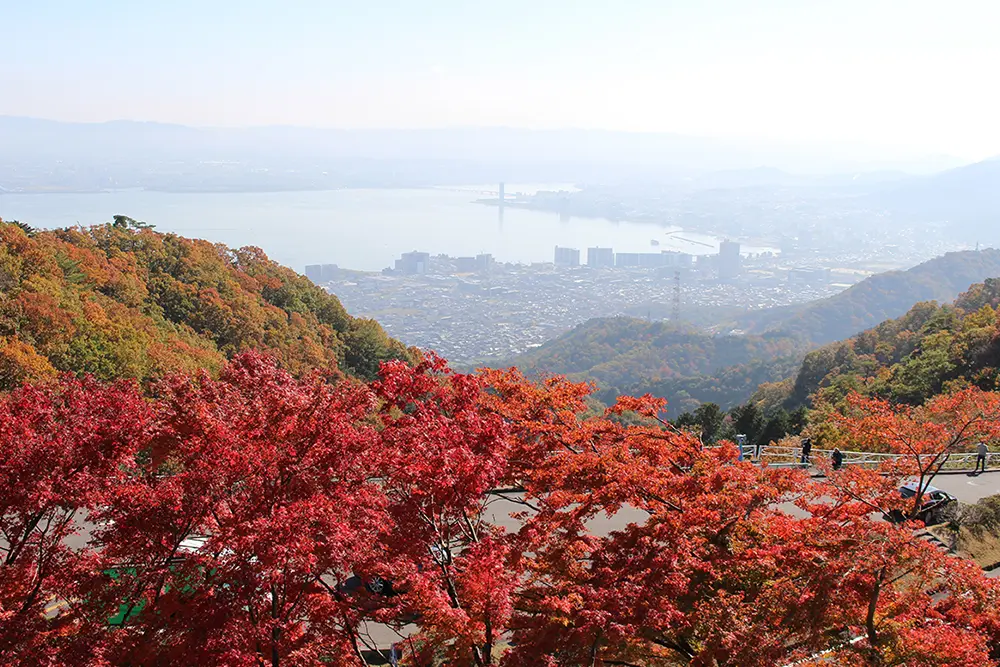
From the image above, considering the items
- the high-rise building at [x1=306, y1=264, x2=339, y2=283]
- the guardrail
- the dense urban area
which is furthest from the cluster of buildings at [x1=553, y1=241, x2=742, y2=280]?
the guardrail

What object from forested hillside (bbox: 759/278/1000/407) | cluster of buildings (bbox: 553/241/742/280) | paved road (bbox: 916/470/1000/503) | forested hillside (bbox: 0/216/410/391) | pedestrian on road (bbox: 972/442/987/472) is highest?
forested hillside (bbox: 0/216/410/391)

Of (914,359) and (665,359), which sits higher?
(914,359)

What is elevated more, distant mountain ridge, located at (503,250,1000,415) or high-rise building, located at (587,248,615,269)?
high-rise building, located at (587,248,615,269)

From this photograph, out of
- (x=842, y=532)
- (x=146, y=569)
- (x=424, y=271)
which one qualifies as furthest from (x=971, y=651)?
(x=424, y=271)

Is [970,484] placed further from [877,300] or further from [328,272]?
[328,272]

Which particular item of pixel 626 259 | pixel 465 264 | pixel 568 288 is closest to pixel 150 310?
pixel 568 288

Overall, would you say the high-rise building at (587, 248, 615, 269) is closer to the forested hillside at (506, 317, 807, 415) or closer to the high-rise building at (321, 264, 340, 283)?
the high-rise building at (321, 264, 340, 283)
